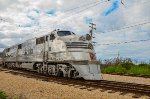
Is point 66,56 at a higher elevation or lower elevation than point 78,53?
lower

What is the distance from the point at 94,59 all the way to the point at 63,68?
7.11 ft

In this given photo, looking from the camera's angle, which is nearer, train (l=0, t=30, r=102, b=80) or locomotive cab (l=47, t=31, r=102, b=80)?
locomotive cab (l=47, t=31, r=102, b=80)

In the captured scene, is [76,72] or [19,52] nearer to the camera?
[76,72]

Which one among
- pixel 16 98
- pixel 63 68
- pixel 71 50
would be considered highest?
pixel 71 50

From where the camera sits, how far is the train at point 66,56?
1802cm

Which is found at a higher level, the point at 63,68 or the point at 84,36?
the point at 84,36

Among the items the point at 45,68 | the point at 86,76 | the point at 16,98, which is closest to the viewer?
the point at 16,98

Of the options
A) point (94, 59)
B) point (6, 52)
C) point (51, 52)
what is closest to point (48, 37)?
point (51, 52)

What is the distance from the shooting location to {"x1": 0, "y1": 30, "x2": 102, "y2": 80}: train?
59.1 feet

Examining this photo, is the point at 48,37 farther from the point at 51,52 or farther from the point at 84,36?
the point at 84,36

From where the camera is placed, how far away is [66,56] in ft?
61.4

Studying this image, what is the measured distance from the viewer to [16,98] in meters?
11.6

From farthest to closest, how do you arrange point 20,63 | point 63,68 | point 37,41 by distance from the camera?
1. point 20,63
2. point 37,41
3. point 63,68

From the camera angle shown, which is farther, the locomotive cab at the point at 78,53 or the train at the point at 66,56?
the train at the point at 66,56
